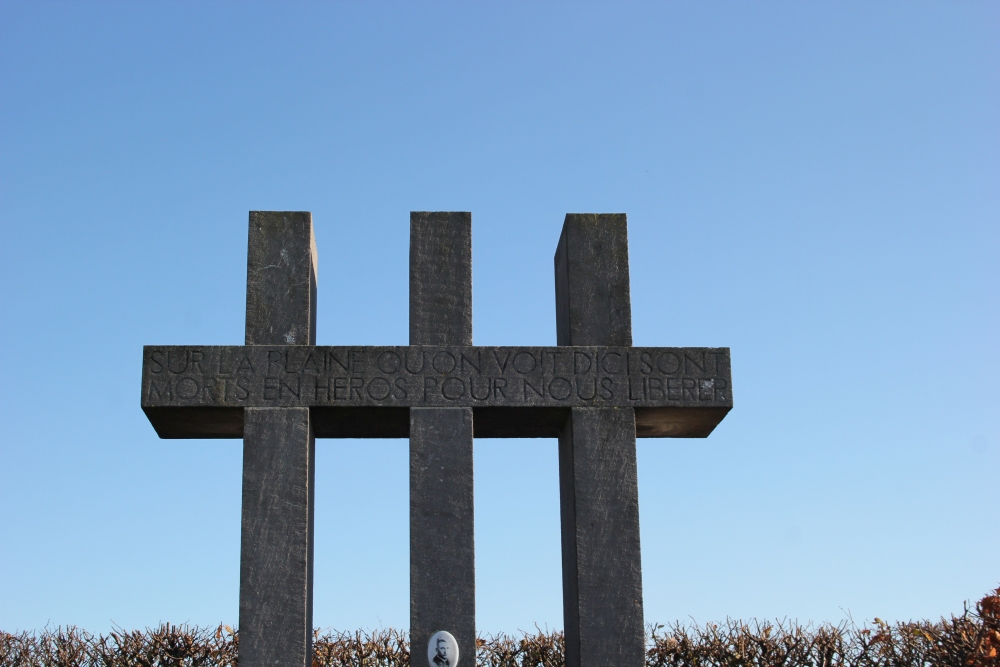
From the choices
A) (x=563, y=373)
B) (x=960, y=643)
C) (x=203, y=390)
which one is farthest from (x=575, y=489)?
(x=960, y=643)

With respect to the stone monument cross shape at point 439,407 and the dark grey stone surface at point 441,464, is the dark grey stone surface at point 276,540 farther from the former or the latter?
the dark grey stone surface at point 441,464

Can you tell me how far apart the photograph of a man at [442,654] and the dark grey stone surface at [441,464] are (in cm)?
23

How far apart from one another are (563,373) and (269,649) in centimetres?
422

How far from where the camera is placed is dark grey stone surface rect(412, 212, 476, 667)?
1222cm

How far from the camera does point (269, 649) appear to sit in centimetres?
1201

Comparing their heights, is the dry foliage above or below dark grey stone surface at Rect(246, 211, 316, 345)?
below

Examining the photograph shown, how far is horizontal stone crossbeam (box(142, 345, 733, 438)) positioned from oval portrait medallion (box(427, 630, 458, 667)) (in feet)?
8.07

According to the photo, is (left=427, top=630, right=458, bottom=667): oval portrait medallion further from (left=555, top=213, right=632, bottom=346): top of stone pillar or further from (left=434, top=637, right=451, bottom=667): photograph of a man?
(left=555, top=213, right=632, bottom=346): top of stone pillar

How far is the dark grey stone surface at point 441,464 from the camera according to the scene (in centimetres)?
1222

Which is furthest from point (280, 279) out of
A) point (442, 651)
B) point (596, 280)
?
point (442, 651)

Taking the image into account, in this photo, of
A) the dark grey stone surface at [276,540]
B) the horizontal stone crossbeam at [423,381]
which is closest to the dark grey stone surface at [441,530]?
the horizontal stone crossbeam at [423,381]

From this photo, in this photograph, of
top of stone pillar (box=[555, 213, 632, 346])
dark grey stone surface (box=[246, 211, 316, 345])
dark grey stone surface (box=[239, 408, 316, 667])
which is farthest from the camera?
top of stone pillar (box=[555, 213, 632, 346])

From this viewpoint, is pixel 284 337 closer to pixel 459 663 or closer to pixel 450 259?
pixel 450 259

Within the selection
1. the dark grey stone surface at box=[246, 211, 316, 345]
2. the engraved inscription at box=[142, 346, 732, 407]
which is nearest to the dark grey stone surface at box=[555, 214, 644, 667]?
the engraved inscription at box=[142, 346, 732, 407]
